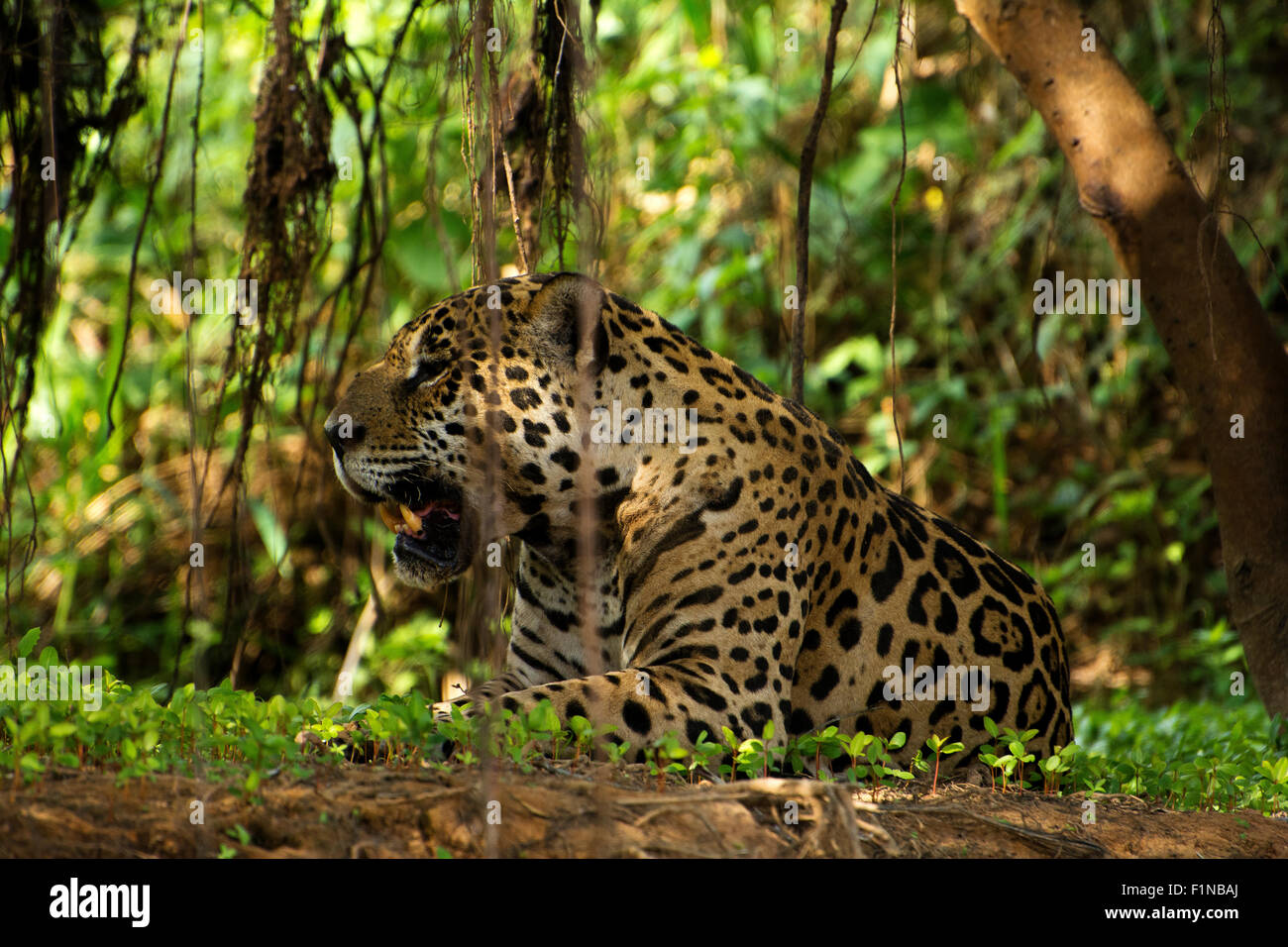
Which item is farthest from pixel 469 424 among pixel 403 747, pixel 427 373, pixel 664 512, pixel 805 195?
pixel 805 195

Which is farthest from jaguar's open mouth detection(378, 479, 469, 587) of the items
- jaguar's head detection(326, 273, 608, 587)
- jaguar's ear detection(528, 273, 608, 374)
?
jaguar's ear detection(528, 273, 608, 374)

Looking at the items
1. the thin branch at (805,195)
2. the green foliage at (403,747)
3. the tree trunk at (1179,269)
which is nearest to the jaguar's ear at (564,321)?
the thin branch at (805,195)

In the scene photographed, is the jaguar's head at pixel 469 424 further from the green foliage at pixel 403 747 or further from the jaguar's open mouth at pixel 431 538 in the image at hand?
the green foliage at pixel 403 747

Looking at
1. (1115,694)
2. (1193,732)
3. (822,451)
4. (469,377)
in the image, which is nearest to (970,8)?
(822,451)

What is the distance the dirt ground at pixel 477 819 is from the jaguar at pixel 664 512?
3.03ft

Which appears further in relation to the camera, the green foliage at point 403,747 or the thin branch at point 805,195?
the thin branch at point 805,195

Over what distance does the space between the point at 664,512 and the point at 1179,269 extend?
8.71 feet

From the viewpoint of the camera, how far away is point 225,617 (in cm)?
536

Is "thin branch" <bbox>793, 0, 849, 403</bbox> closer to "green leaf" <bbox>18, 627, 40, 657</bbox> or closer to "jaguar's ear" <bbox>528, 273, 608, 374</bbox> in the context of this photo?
"jaguar's ear" <bbox>528, 273, 608, 374</bbox>

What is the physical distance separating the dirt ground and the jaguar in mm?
923

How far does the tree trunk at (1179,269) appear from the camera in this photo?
230 inches

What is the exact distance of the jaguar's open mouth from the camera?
4.93 metres

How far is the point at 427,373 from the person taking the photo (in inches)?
194
